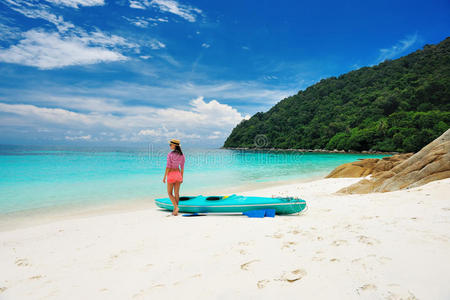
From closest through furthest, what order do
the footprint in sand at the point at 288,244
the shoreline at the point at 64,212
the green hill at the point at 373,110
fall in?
the footprint in sand at the point at 288,244 → the shoreline at the point at 64,212 → the green hill at the point at 373,110

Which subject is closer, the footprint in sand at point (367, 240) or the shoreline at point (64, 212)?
the footprint in sand at point (367, 240)

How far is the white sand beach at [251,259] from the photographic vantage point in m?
2.25

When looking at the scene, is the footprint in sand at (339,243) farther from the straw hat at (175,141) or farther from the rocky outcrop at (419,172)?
the rocky outcrop at (419,172)

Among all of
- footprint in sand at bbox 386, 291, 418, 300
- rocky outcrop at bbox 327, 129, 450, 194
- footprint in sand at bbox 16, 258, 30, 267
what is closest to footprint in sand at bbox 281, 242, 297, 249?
footprint in sand at bbox 386, 291, 418, 300

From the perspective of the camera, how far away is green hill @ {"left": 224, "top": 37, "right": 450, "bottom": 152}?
5860 centimetres

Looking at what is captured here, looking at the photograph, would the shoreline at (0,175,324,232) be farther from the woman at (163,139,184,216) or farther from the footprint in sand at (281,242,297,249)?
the footprint in sand at (281,242,297,249)

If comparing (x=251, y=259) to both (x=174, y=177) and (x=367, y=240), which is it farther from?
(x=174, y=177)

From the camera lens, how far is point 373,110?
2963 inches

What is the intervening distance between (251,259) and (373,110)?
87.6m

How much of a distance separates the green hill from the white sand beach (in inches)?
2475

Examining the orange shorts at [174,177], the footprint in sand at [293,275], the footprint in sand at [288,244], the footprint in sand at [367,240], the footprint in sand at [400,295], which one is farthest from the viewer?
the orange shorts at [174,177]

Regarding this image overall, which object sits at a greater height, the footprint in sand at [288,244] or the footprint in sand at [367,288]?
the footprint in sand at [367,288]

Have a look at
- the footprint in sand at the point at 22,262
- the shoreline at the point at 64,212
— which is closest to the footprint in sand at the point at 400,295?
the footprint in sand at the point at 22,262

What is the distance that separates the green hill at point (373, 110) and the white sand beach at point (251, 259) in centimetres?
6286
